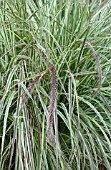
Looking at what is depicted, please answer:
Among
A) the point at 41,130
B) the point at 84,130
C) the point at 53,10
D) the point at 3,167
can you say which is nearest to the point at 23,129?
the point at 41,130

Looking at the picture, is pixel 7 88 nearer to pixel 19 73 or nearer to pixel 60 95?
pixel 19 73

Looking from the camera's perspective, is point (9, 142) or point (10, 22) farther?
point (10, 22)

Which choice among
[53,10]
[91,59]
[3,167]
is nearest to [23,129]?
[3,167]

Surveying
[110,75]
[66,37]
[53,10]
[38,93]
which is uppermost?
[53,10]

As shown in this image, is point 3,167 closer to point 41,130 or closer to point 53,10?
point 41,130

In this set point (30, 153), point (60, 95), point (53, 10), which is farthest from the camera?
point (53, 10)

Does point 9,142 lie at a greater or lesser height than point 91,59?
lesser

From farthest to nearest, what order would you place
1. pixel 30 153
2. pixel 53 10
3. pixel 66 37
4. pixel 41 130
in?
pixel 53 10 < pixel 66 37 < pixel 41 130 < pixel 30 153
